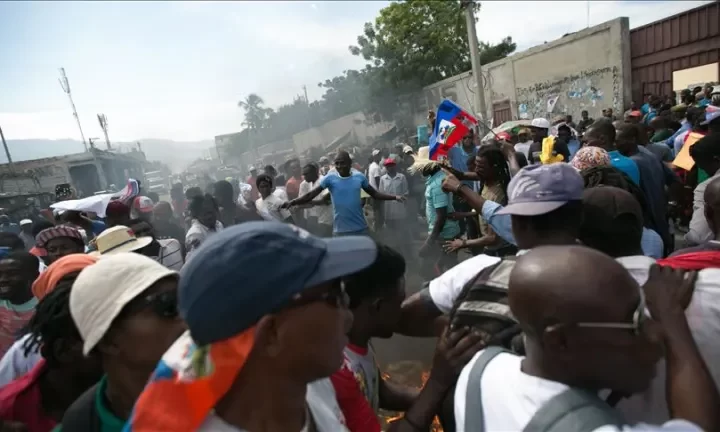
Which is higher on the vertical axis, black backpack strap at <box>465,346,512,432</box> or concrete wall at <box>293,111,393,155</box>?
concrete wall at <box>293,111,393,155</box>

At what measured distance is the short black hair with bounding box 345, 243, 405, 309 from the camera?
1.78 metres

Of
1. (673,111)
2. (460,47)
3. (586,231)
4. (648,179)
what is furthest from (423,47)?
(586,231)

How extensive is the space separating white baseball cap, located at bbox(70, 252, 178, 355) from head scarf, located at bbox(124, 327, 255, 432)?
0.51m

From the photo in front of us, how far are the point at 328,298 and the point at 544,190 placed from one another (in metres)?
1.10

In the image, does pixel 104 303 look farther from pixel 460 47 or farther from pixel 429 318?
pixel 460 47

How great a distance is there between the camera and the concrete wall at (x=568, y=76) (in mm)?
13344

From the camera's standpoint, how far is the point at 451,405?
5.84 feet

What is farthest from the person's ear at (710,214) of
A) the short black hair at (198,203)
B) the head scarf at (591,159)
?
the short black hair at (198,203)

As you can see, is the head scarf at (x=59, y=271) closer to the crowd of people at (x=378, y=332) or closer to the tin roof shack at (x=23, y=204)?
the crowd of people at (x=378, y=332)

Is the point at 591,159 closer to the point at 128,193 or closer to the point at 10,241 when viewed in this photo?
the point at 128,193

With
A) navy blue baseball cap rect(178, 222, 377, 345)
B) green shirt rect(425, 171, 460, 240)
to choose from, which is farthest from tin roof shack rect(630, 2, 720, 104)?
navy blue baseball cap rect(178, 222, 377, 345)

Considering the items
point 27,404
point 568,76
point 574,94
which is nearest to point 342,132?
point 568,76

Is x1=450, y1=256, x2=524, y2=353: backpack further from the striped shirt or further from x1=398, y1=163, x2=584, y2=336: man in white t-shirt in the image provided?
the striped shirt

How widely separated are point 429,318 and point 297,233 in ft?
3.12
